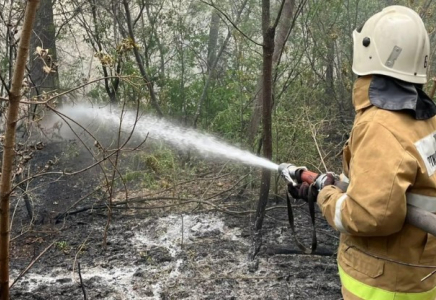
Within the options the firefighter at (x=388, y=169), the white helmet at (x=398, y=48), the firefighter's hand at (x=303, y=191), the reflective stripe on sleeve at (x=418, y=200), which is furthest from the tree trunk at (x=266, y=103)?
the reflective stripe on sleeve at (x=418, y=200)

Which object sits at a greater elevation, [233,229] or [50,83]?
[50,83]

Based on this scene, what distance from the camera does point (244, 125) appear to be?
6.19 meters

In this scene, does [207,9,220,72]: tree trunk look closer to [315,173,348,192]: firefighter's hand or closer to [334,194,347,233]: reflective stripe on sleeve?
[315,173,348,192]: firefighter's hand

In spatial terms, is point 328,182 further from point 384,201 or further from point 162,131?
point 162,131

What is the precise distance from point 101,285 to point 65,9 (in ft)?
15.6

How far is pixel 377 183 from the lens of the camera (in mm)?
2000

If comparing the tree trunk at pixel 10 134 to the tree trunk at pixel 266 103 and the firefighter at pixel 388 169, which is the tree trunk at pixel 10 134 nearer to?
the firefighter at pixel 388 169

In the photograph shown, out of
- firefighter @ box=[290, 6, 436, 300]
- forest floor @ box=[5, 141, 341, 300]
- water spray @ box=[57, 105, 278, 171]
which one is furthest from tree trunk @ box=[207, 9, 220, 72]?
firefighter @ box=[290, 6, 436, 300]

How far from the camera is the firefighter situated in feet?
6.61

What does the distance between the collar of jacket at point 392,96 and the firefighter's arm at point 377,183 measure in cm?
14

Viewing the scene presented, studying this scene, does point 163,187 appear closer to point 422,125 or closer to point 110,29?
point 110,29

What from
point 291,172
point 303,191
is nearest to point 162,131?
point 291,172

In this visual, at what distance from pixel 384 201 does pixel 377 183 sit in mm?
78

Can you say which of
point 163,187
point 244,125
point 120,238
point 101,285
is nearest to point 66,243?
point 120,238
